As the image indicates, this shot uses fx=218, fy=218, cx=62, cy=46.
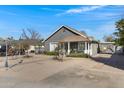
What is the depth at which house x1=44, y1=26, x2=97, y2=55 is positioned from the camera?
31.1 metres

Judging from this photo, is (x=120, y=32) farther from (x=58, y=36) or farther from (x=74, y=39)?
(x=58, y=36)

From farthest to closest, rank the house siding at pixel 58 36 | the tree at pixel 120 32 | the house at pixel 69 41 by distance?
1. the house siding at pixel 58 36
2. the house at pixel 69 41
3. the tree at pixel 120 32

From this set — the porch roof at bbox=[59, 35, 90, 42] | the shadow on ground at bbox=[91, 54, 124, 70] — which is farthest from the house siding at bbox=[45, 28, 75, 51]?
the shadow on ground at bbox=[91, 54, 124, 70]

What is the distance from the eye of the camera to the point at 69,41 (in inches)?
1224

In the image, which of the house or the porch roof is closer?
the porch roof

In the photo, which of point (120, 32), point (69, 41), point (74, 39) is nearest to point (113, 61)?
point (120, 32)

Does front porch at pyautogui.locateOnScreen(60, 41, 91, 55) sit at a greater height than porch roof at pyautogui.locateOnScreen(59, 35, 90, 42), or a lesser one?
lesser

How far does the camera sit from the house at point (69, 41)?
3106 centimetres

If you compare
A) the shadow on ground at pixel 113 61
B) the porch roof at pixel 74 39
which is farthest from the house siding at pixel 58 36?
the shadow on ground at pixel 113 61

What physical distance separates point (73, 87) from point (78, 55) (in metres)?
18.7

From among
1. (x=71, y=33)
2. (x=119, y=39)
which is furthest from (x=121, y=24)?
(x=71, y=33)

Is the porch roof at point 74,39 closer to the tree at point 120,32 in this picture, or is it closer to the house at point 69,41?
the house at point 69,41

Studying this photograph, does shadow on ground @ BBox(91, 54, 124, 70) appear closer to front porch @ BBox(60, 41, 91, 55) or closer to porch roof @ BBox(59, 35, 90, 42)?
front porch @ BBox(60, 41, 91, 55)
